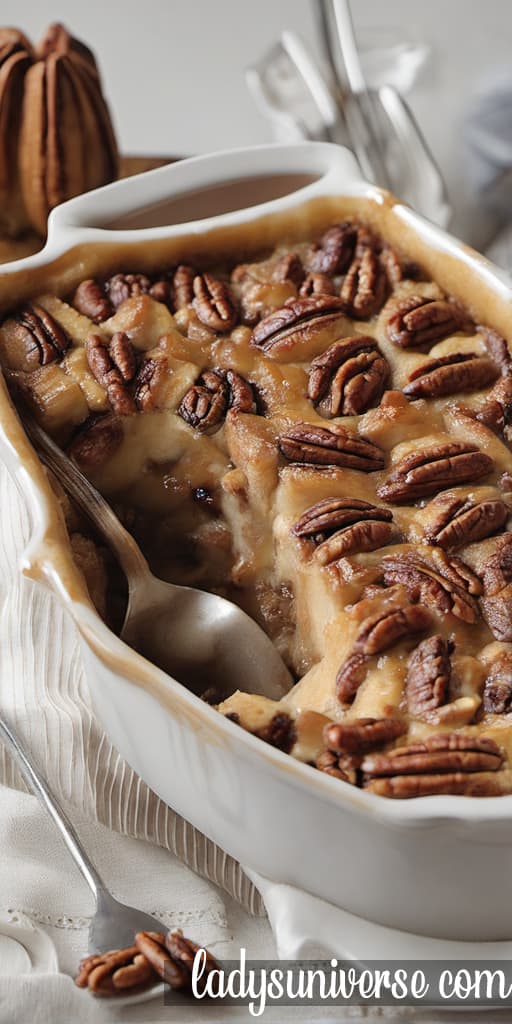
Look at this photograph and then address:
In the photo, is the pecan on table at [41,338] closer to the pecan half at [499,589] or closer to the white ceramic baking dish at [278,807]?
the white ceramic baking dish at [278,807]

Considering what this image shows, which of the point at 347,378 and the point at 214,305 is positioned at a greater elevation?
the point at 214,305

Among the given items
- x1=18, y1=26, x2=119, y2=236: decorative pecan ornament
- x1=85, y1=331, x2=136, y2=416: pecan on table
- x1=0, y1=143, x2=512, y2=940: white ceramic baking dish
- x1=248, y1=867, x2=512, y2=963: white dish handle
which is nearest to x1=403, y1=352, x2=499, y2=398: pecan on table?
x1=85, y1=331, x2=136, y2=416: pecan on table

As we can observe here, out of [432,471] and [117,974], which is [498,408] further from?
[117,974]

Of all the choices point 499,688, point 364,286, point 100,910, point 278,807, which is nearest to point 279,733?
point 278,807

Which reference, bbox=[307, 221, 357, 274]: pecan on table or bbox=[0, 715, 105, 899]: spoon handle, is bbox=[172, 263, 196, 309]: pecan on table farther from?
bbox=[0, 715, 105, 899]: spoon handle

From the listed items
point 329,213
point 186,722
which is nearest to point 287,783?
point 186,722

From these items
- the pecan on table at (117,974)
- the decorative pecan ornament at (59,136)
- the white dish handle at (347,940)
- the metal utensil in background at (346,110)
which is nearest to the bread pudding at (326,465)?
the white dish handle at (347,940)
